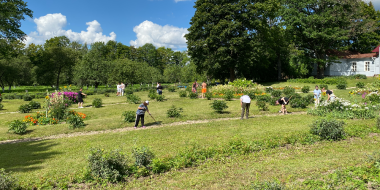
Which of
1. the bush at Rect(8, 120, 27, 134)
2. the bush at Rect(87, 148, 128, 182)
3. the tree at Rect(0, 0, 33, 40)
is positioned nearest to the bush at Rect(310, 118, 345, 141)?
the bush at Rect(87, 148, 128, 182)

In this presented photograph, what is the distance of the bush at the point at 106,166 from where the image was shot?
5371mm

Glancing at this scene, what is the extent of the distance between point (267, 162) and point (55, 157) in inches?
231

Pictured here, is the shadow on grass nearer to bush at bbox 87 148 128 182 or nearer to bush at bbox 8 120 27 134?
bush at bbox 8 120 27 134

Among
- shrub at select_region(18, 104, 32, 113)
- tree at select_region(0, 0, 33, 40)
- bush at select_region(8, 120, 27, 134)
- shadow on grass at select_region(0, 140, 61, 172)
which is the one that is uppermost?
tree at select_region(0, 0, 33, 40)

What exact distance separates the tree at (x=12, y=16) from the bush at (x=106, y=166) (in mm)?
26422

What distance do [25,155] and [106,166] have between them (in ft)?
13.2

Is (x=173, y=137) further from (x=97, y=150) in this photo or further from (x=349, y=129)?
(x=349, y=129)

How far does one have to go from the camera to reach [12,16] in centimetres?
2808

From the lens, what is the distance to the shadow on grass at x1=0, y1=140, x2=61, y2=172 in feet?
21.9

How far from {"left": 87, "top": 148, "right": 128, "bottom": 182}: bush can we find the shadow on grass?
2.04 meters

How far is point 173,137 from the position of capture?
9148mm

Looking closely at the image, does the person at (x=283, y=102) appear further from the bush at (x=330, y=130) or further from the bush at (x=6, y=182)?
the bush at (x=6, y=182)

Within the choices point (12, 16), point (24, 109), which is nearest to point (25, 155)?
point (24, 109)

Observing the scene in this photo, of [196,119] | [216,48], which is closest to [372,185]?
[196,119]
